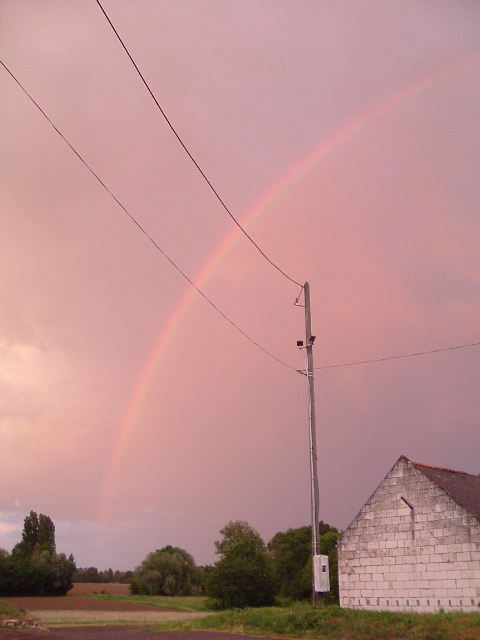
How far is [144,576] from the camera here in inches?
3349

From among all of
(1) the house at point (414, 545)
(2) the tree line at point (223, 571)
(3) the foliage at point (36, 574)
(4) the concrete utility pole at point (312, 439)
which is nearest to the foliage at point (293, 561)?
(2) the tree line at point (223, 571)

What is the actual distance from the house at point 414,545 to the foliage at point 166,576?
205 feet

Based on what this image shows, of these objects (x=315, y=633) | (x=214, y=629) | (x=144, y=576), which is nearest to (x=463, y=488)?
(x=315, y=633)

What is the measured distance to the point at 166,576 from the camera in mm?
A: 85750

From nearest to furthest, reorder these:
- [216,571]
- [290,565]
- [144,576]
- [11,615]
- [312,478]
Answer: [312,478] < [11,615] < [216,571] < [290,565] < [144,576]

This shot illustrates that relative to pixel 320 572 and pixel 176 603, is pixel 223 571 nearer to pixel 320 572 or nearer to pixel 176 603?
pixel 176 603

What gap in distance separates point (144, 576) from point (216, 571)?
35826 millimetres

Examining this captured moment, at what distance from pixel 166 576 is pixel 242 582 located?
36993 millimetres

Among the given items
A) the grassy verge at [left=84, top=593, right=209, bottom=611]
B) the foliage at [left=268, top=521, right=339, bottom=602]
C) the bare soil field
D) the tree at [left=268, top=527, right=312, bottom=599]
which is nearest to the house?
the bare soil field

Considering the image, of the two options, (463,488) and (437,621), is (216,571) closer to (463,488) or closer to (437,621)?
(463,488)

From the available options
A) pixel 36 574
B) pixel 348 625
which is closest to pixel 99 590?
pixel 36 574

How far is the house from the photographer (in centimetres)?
2500

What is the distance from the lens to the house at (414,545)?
82.0 feet

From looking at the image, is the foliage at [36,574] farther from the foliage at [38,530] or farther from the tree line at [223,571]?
the foliage at [38,530]
